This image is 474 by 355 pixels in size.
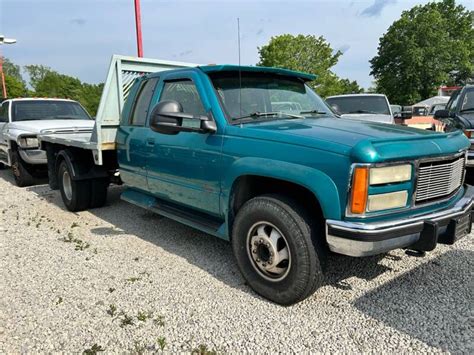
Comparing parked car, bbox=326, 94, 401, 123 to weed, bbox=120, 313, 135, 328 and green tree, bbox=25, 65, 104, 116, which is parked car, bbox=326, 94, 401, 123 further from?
green tree, bbox=25, 65, 104, 116

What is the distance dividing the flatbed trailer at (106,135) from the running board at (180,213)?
0.77 metres

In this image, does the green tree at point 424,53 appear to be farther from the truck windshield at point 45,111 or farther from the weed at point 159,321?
the weed at point 159,321

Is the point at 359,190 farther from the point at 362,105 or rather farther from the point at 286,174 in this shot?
the point at 362,105

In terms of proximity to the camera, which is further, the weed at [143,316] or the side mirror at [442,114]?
the side mirror at [442,114]

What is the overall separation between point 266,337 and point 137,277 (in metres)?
1.54

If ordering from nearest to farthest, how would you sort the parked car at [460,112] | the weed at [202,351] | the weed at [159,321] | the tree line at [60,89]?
the weed at [202,351] → the weed at [159,321] → the parked car at [460,112] → the tree line at [60,89]

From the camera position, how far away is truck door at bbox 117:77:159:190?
14.9 feet

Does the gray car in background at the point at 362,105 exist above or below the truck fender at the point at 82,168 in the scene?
above

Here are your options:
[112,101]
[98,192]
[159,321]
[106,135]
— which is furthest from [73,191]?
[159,321]

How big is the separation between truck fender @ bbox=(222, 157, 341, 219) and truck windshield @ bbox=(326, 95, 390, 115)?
7.09 m

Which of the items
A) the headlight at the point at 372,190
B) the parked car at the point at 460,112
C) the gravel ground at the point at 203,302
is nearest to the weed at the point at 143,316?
the gravel ground at the point at 203,302

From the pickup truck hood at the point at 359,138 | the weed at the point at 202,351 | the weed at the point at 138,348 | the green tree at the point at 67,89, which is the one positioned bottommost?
the weed at the point at 138,348

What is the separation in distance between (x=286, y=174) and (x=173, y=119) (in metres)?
1.18

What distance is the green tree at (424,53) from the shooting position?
141 feet
